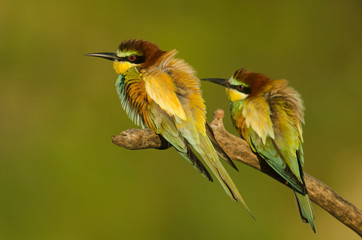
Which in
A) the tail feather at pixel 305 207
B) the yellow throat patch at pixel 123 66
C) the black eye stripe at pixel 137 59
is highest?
the black eye stripe at pixel 137 59

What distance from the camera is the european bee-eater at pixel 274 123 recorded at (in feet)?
5.98

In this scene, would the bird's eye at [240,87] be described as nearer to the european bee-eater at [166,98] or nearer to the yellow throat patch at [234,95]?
the yellow throat patch at [234,95]

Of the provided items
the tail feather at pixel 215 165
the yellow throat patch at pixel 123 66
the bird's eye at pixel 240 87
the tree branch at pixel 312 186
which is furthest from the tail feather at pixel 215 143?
the yellow throat patch at pixel 123 66

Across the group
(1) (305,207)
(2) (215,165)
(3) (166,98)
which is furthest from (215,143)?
(1) (305,207)

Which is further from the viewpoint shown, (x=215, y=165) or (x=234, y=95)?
(x=234, y=95)

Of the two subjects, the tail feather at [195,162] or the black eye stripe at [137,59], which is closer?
the tail feather at [195,162]

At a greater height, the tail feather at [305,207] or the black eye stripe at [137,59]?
the black eye stripe at [137,59]

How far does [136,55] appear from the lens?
6.10ft

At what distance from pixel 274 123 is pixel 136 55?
0.52 meters

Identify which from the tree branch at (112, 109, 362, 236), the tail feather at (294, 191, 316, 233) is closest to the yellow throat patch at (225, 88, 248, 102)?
the tree branch at (112, 109, 362, 236)

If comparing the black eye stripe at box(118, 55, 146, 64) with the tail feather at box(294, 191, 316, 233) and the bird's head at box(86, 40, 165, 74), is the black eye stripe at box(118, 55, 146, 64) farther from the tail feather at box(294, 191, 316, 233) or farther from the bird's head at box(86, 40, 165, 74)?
the tail feather at box(294, 191, 316, 233)

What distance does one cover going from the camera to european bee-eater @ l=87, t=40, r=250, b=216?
5.74 ft

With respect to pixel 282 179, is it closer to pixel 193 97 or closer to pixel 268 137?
pixel 268 137

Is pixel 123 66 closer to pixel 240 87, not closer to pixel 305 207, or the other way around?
pixel 240 87
